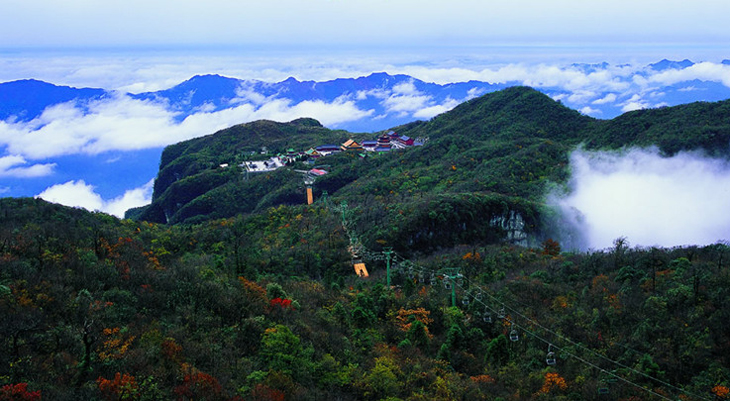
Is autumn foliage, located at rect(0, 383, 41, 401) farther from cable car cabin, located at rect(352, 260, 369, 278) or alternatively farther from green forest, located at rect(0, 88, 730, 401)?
cable car cabin, located at rect(352, 260, 369, 278)

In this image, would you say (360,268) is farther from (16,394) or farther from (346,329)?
(16,394)

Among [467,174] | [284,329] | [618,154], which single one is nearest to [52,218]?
[284,329]

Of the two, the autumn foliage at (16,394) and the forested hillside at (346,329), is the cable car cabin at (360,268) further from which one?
the autumn foliage at (16,394)

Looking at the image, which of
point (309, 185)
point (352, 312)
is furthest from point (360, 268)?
point (309, 185)

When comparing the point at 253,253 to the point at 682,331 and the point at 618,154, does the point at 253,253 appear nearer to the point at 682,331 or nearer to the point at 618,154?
the point at 682,331

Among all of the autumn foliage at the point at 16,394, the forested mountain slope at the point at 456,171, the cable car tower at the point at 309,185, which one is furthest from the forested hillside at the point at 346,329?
the cable car tower at the point at 309,185

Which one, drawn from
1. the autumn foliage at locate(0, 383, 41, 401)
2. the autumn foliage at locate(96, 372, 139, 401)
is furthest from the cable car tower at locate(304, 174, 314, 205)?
the autumn foliage at locate(0, 383, 41, 401)
